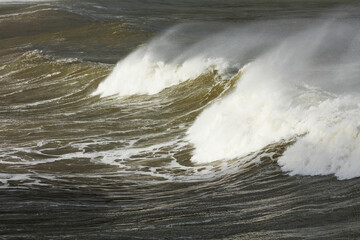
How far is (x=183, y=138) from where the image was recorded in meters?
16.2

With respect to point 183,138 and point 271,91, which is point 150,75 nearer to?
point 183,138

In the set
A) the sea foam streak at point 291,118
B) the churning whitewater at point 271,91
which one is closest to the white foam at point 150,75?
the churning whitewater at point 271,91

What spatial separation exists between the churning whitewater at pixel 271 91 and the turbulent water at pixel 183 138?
0.04 meters

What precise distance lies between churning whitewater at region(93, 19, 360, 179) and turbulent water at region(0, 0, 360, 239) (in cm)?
4

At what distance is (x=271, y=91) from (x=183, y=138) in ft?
7.61

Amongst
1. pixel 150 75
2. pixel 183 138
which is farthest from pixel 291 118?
pixel 150 75

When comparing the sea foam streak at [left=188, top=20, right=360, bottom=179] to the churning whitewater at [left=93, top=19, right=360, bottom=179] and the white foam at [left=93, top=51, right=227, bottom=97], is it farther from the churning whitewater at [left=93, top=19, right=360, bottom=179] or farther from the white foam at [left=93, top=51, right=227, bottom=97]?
the white foam at [left=93, top=51, right=227, bottom=97]

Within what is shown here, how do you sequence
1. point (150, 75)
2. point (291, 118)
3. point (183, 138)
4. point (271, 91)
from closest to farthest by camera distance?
point (291, 118)
point (271, 91)
point (183, 138)
point (150, 75)

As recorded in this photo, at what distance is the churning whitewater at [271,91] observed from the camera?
1162 cm

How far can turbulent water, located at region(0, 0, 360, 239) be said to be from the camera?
9.22m

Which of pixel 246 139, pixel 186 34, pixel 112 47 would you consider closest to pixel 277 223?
pixel 246 139

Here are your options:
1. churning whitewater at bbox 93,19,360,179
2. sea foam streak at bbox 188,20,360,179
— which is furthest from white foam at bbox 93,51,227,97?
sea foam streak at bbox 188,20,360,179

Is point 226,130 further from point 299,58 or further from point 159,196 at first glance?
point 299,58

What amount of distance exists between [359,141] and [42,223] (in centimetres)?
519
